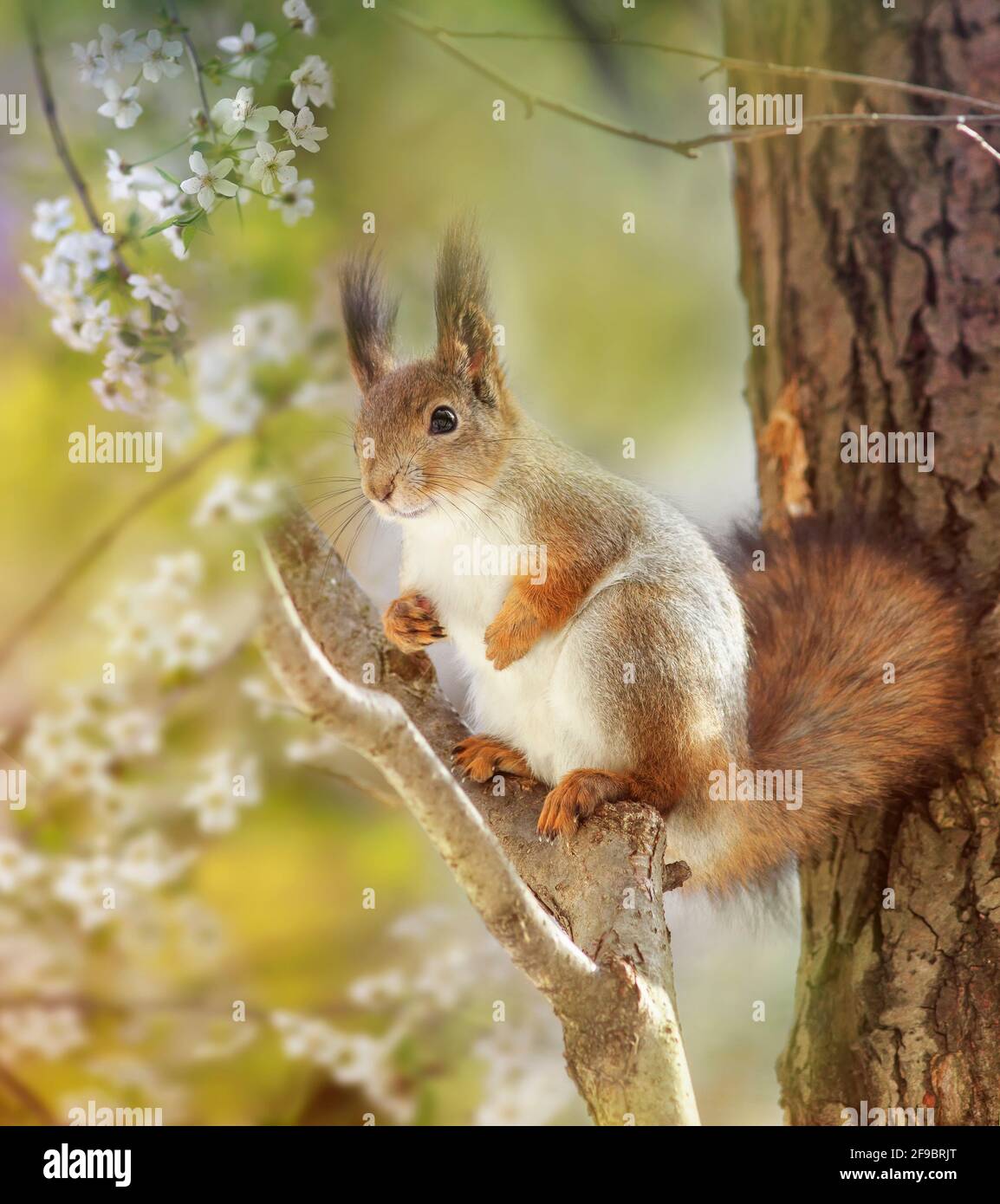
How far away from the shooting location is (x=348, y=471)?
7.02 feet

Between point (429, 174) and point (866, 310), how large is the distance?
141 centimetres

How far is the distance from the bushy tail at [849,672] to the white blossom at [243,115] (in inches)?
42.6

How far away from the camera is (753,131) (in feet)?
5.35

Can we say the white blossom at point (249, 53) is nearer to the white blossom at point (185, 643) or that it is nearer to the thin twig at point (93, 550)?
the thin twig at point (93, 550)

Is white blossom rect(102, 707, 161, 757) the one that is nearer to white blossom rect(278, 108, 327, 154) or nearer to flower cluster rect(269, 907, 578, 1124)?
flower cluster rect(269, 907, 578, 1124)

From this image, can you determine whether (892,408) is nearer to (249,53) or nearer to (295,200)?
(295,200)

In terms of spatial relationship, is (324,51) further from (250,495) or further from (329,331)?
(250,495)

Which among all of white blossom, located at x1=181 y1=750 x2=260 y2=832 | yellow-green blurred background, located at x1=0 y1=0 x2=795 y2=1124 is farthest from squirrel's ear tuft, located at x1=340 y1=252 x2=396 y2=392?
white blossom, located at x1=181 y1=750 x2=260 y2=832

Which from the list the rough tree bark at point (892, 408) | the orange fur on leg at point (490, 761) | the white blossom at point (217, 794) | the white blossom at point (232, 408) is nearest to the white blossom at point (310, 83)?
the white blossom at point (232, 408)

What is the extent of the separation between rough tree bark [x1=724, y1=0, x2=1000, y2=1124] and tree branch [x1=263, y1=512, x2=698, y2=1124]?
0.48 meters

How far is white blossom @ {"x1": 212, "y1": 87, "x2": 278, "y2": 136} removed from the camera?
1.36 meters

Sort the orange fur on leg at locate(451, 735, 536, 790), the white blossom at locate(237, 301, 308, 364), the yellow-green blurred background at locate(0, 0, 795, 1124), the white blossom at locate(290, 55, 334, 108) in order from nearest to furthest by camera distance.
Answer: the white blossom at locate(290, 55, 334, 108)
the orange fur on leg at locate(451, 735, 536, 790)
the white blossom at locate(237, 301, 308, 364)
the yellow-green blurred background at locate(0, 0, 795, 1124)

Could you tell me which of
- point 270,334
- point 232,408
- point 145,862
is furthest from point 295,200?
point 145,862
